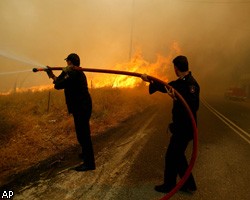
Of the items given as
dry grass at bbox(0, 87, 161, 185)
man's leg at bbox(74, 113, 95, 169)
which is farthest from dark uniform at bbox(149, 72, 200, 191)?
dry grass at bbox(0, 87, 161, 185)

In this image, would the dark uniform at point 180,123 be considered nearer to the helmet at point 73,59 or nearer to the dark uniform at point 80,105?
the dark uniform at point 80,105

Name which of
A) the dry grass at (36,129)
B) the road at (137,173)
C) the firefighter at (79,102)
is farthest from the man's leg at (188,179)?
the dry grass at (36,129)

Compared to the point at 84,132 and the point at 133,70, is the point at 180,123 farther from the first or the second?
the point at 133,70

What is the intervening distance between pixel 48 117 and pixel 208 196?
271 inches

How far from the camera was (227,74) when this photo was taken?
58.1 m

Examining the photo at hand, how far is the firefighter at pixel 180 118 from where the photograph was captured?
434 centimetres

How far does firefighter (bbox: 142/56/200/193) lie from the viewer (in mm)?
4344

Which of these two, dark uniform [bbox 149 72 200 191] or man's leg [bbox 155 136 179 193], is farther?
man's leg [bbox 155 136 179 193]

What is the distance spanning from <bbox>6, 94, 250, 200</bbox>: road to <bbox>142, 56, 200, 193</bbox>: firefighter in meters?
0.23

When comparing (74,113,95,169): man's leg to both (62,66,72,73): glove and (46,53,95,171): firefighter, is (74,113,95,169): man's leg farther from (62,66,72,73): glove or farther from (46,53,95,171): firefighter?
(62,66,72,73): glove

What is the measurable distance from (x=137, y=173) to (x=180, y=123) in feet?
4.98

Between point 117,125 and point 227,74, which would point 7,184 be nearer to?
point 117,125

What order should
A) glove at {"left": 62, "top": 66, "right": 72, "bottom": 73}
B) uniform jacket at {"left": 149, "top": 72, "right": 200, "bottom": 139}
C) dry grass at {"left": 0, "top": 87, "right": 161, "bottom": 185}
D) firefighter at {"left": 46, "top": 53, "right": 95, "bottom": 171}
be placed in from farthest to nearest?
1. dry grass at {"left": 0, "top": 87, "right": 161, "bottom": 185}
2. firefighter at {"left": 46, "top": 53, "right": 95, "bottom": 171}
3. glove at {"left": 62, "top": 66, "right": 72, "bottom": 73}
4. uniform jacket at {"left": 149, "top": 72, "right": 200, "bottom": 139}

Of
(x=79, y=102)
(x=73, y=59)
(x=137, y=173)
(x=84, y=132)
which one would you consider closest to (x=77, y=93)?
(x=79, y=102)
